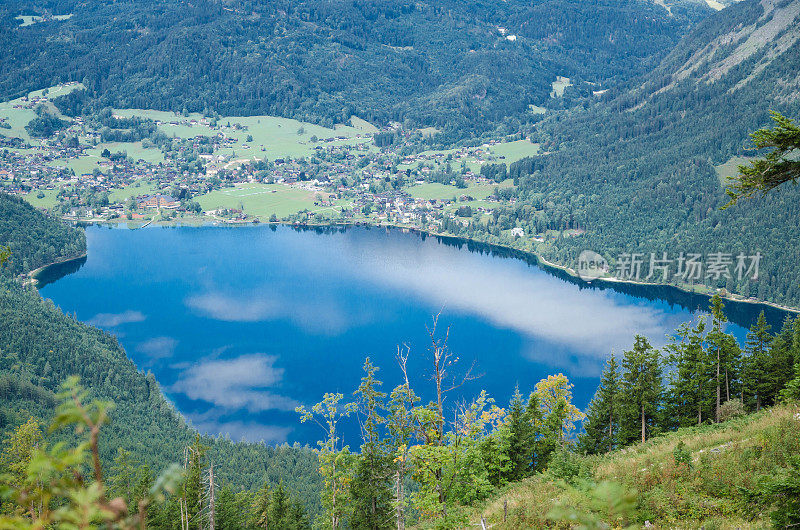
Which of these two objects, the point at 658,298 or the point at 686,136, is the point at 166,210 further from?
the point at 686,136

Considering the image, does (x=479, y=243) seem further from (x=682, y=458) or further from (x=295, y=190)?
(x=682, y=458)

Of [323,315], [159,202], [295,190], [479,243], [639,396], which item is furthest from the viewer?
[295,190]

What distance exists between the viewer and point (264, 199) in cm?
16162

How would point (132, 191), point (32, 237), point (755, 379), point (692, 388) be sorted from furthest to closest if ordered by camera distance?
point (132, 191), point (32, 237), point (692, 388), point (755, 379)

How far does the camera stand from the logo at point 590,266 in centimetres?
10800

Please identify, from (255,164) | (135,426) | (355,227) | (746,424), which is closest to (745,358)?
(746,424)

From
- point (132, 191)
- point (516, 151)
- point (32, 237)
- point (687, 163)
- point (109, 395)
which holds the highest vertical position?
point (516, 151)

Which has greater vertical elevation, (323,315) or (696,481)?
(696,481)

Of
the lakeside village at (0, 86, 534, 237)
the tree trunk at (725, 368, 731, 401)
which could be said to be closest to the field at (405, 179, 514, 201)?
the lakeside village at (0, 86, 534, 237)

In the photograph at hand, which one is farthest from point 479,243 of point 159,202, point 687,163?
point 159,202

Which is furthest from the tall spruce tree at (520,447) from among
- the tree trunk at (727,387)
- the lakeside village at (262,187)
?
the lakeside village at (262,187)

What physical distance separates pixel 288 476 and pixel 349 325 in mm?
36038

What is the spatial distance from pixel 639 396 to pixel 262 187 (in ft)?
509

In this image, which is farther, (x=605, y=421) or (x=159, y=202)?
(x=159, y=202)
